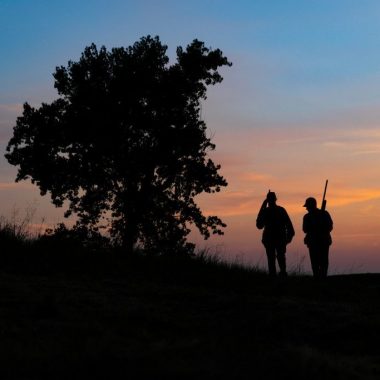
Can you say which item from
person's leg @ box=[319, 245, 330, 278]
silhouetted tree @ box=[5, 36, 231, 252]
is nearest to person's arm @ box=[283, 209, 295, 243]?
person's leg @ box=[319, 245, 330, 278]

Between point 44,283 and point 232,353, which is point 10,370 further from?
point 44,283

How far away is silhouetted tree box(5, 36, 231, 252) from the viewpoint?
1085 inches

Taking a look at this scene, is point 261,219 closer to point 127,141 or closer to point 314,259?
point 314,259

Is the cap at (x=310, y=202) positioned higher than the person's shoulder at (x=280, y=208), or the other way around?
the cap at (x=310, y=202)

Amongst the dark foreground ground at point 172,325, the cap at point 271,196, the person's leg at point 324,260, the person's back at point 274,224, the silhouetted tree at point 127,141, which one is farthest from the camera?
the silhouetted tree at point 127,141

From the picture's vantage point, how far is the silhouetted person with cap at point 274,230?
47.2 feet

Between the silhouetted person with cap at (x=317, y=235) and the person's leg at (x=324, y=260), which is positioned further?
the person's leg at (x=324, y=260)

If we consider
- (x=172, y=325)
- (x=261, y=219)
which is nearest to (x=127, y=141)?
(x=261, y=219)

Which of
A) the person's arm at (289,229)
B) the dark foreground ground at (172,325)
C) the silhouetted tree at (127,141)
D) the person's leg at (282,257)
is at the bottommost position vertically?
the dark foreground ground at (172,325)

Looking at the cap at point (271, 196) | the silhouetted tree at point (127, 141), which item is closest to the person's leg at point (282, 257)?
the cap at point (271, 196)

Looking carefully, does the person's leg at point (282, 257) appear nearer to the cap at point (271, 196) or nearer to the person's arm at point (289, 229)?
the person's arm at point (289, 229)

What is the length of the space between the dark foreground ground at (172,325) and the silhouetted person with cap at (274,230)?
2102 mm

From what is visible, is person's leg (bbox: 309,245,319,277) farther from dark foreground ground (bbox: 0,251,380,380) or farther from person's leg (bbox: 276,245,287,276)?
dark foreground ground (bbox: 0,251,380,380)

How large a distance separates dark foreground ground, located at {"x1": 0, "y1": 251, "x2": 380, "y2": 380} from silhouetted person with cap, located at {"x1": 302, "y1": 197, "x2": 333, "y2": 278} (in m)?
2.13
